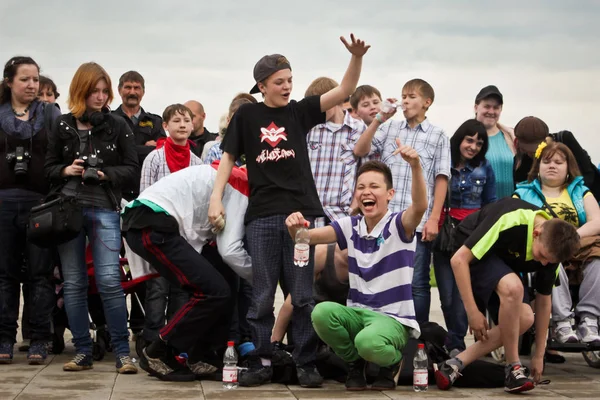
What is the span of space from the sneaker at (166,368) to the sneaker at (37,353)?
3.74 ft

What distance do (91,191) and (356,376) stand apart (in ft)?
7.62

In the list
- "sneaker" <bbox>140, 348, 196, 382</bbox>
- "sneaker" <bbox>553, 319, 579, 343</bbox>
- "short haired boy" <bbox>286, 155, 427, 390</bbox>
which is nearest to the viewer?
"short haired boy" <bbox>286, 155, 427, 390</bbox>

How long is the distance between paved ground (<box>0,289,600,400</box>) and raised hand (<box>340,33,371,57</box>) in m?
2.19

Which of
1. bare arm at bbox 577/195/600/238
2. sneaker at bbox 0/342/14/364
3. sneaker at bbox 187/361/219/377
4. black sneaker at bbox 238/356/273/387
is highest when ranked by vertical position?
bare arm at bbox 577/195/600/238

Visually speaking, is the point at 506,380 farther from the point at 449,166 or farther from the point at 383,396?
the point at 449,166

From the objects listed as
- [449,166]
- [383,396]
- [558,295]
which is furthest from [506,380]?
[449,166]

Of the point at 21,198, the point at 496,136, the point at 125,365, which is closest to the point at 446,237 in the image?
the point at 496,136

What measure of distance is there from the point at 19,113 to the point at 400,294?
10.9ft

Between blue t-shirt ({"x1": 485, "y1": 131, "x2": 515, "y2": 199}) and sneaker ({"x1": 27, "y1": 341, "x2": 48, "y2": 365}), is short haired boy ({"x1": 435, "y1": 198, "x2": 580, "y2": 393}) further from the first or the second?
sneaker ({"x1": 27, "y1": 341, "x2": 48, "y2": 365})

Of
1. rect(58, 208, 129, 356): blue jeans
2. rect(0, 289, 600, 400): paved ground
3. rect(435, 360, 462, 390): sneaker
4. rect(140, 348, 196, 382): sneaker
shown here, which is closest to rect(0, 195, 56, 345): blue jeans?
rect(0, 289, 600, 400): paved ground

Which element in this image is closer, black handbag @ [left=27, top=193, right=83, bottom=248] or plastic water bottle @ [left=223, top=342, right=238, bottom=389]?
plastic water bottle @ [left=223, top=342, right=238, bottom=389]

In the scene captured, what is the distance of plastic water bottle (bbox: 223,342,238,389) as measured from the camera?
6.51 m

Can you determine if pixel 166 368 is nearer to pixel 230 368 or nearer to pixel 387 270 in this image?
pixel 230 368

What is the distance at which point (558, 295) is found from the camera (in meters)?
7.46
